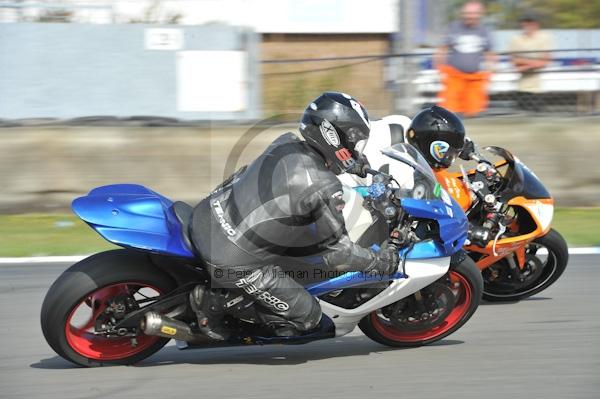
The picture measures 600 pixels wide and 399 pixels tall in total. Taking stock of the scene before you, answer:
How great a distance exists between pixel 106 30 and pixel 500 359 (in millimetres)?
7129

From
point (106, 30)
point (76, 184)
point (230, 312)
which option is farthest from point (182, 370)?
point (106, 30)

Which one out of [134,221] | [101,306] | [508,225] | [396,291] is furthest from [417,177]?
[101,306]

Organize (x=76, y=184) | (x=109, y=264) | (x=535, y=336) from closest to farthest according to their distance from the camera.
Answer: (x=109, y=264)
(x=535, y=336)
(x=76, y=184)

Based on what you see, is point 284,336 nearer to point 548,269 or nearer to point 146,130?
point 548,269

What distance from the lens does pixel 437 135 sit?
18.7ft

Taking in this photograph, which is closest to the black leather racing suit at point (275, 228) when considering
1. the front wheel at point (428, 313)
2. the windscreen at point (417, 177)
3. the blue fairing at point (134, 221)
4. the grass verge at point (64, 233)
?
the blue fairing at point (134, 221)

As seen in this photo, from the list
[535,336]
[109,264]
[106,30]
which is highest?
[106,30]

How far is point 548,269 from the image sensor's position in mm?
6219

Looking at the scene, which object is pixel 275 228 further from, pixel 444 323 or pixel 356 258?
pixel 444 323

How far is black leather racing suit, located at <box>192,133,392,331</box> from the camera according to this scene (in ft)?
14.7

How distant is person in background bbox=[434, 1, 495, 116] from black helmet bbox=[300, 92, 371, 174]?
17.7ft

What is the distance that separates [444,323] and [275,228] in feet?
4.39

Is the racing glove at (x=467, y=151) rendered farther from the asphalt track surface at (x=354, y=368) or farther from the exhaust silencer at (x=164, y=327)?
the exhaust silencer at (x=164, y=327)

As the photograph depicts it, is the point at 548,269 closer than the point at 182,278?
No
